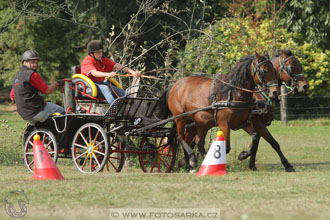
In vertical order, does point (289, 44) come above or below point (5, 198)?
above

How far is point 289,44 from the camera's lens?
25.2m

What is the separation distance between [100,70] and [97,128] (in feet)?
4.20

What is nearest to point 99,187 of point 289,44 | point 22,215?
point 22,215

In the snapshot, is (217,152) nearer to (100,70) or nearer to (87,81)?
(87,81)

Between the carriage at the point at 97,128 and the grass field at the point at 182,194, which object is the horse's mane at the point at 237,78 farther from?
the grass field at the point at 182,194

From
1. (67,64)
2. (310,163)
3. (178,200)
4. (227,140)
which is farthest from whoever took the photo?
(67,64)

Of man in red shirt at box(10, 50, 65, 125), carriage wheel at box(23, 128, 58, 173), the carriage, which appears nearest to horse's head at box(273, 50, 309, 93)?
the carriage

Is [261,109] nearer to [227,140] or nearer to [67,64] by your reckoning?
[227,140]

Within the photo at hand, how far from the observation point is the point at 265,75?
10.3 metres

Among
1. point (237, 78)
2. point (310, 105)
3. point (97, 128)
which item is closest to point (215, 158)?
point (237, 78)

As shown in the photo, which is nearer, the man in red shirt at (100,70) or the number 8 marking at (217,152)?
the number 8 marking at (217,152)

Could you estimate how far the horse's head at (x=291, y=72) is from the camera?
11.2m

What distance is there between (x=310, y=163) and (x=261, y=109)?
417 centimetres

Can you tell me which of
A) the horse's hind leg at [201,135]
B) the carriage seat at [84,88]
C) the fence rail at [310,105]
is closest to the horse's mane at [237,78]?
the horse's hind leg at [201,135]
